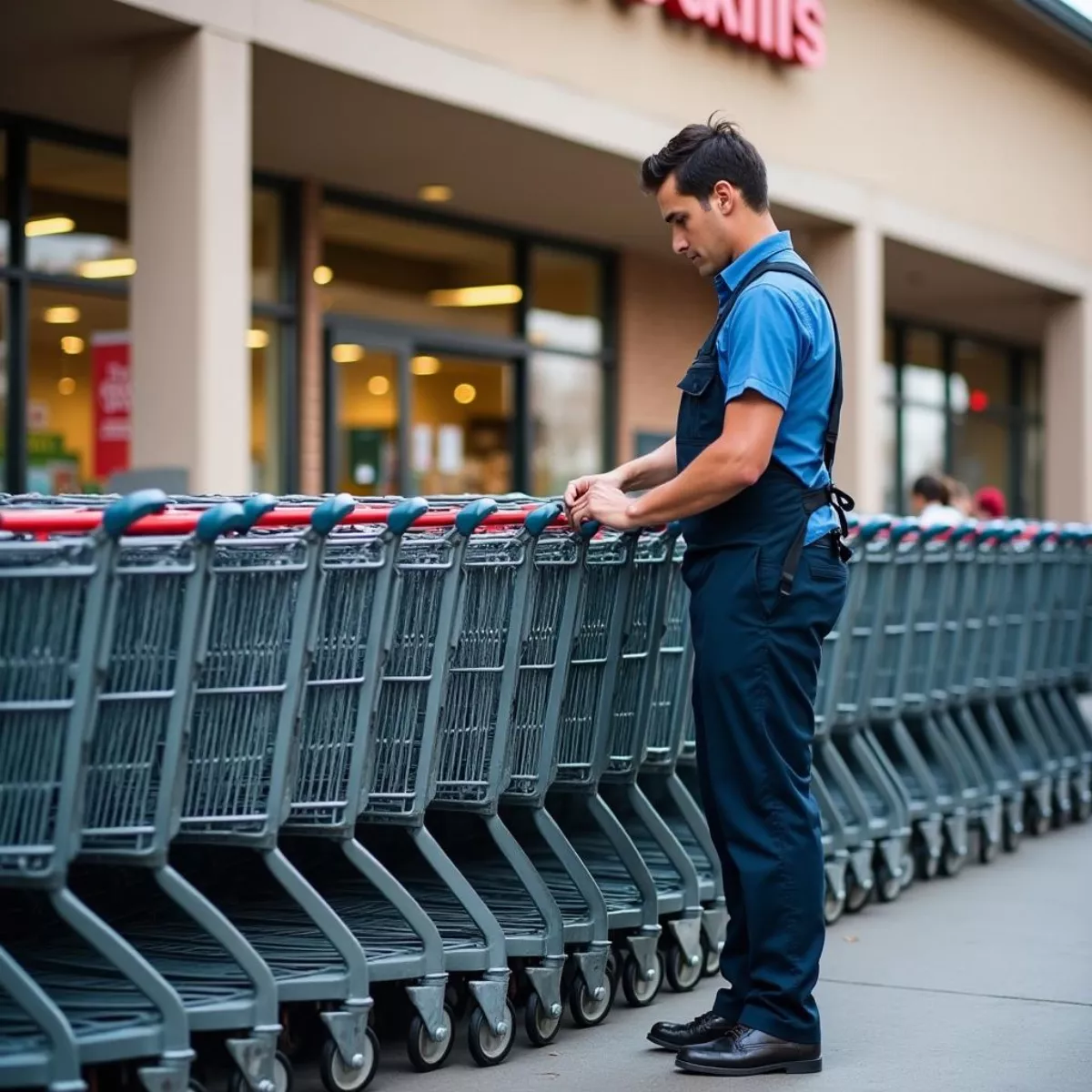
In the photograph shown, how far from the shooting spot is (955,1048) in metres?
5.57

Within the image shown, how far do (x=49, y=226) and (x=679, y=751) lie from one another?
282 inches

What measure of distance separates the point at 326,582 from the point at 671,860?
1.82m

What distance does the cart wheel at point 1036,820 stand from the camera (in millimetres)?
10219

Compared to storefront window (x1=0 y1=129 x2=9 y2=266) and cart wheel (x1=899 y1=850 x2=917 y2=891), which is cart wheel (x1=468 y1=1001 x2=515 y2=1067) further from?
storefront window (x1=0 y1=129 x2=9 y2=266)

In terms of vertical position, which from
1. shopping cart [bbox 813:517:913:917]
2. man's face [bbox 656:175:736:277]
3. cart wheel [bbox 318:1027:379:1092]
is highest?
man's face [bbox 656:175:736:277]

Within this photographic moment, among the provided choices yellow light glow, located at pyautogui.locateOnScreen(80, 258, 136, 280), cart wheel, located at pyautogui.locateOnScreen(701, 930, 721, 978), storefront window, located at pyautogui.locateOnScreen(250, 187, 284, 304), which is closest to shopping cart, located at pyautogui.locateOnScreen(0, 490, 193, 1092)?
cart wheel, located at pyautogui.locateOnScreen(701, 930, 721, 978)

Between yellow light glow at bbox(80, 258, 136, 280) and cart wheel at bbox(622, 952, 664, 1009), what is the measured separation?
24.6ft

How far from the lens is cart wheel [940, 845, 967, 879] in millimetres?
8914

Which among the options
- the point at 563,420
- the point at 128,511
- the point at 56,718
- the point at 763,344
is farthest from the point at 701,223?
the point at 563,420

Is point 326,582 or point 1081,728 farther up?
point 326,582

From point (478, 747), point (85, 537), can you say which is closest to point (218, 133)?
point (478, 747)

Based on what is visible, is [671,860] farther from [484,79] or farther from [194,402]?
[484,79]

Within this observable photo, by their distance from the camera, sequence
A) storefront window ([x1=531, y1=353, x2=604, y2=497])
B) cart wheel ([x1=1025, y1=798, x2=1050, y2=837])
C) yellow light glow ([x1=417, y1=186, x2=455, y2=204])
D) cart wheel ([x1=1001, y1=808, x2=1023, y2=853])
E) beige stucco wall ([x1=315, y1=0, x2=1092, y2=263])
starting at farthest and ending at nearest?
storefront window ([x1=531, y1=353, x2=604, y2=497]), yellow light glow ([x1=417, y1=186, x2=455, y2=204]), beige stucco wall ([x1=315, y1=0, x2=1092, y2=263]), cart wheel ([x1=1025, y1=798, x2=1050, y2=837]), cart wheel ([x1=1001, y1=808, x2=1023, y2=853])

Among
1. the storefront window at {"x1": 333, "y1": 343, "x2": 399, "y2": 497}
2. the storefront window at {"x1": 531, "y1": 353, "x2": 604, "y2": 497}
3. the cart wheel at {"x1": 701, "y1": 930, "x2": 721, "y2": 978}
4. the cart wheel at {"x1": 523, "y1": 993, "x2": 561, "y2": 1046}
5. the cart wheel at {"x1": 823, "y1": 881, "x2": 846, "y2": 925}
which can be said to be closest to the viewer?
the cart wheel at {"x1": 523, "y1": 993, "x2": 561, "y2": 1046}
